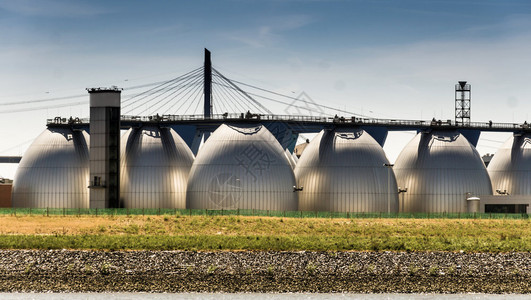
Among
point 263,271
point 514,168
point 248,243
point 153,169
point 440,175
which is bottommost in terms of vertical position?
point 263,271

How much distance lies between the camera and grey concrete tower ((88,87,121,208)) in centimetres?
10788

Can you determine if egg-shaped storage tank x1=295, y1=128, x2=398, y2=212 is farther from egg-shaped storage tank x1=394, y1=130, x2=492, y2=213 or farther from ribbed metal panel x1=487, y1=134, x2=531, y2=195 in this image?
ribbed metal panel x1=487, y1=134, x2=531, y2=195

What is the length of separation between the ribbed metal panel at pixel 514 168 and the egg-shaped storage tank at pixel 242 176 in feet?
125

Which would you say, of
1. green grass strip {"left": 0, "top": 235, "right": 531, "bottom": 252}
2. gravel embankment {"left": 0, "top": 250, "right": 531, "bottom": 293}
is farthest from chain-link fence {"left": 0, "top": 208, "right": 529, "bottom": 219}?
gravel embankment {"left": 0, "top": 250, "right": 531, "bottom": 293}

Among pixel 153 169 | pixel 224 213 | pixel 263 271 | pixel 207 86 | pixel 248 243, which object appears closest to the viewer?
pixel 263 271

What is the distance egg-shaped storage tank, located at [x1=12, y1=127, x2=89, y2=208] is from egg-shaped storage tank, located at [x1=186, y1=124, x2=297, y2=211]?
17.1m

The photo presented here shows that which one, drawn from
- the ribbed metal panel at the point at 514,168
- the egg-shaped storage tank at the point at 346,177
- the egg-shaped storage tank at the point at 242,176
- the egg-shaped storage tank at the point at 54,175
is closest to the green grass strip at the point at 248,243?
the egg-shaped storage tank at the point at 242,176

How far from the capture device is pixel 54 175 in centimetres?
11419

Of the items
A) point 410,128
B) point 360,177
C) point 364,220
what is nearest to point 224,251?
point 364,220

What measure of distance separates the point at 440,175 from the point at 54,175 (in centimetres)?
5343

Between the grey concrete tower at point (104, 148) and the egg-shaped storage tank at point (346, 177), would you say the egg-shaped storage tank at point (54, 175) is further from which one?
the egg-shaped storage tank at point (346, 177)

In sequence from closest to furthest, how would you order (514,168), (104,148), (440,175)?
(104,148), (440,175), (514,168)

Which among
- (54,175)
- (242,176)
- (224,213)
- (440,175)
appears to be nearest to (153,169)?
(242,176)

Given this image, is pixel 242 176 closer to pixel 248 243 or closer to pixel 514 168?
pixel 248 243
